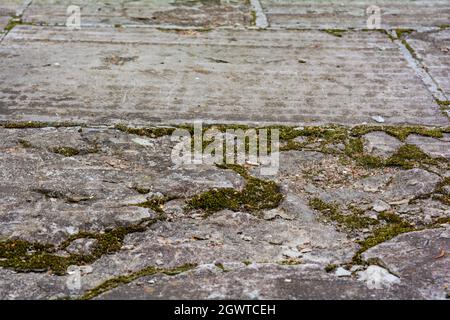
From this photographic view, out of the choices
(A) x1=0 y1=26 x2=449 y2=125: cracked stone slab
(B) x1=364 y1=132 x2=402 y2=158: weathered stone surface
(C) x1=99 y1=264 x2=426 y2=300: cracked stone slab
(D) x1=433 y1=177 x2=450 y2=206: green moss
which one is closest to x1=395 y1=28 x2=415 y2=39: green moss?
(A) x1=0 y1=26 x2=449 y2=125: cracked stone slab

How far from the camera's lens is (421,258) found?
217 centimetres

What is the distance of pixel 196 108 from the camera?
3316 millimetres

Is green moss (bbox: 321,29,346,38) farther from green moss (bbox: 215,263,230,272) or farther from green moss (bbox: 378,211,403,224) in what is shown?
green moss (bbox: 215,263,230,272)

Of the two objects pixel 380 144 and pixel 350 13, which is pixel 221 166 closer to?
pixel 380 144

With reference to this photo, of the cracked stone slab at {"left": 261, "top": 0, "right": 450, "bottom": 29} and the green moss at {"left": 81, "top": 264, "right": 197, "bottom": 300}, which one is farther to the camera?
the cracked stone slab at {"left": 261, "top": 0, "right": 450, "bottom": 29}

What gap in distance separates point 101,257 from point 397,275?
108cm

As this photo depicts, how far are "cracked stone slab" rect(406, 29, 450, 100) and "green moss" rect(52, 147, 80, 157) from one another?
2173mm

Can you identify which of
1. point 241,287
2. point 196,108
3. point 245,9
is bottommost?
point 241,287

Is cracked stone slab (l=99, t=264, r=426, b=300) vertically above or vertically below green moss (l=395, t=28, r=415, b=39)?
below

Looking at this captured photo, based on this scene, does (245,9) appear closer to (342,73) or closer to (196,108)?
(342,73)

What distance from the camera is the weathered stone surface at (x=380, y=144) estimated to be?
9.50ft

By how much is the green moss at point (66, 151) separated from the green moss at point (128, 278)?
0.92 meters

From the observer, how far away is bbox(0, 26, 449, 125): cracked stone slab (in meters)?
3.26

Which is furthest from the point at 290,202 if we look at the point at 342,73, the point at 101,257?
the point at 342,73
